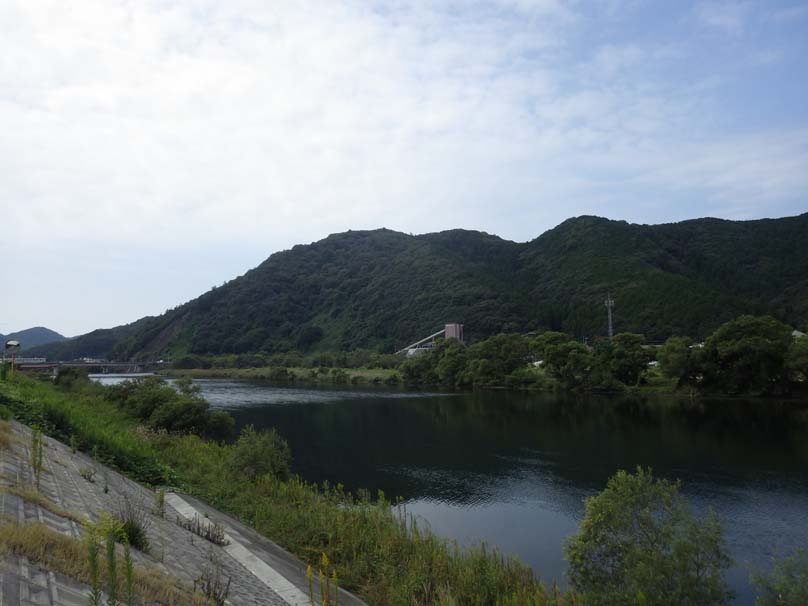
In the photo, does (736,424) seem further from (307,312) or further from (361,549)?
(307,312)

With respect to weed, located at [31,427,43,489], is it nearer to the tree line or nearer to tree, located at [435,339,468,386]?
the tree line

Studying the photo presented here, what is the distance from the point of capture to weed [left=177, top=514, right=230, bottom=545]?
10.7 meters

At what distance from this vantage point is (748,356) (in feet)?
169

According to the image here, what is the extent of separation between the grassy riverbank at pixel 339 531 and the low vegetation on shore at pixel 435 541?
33 mm

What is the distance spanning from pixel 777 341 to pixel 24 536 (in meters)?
59.6

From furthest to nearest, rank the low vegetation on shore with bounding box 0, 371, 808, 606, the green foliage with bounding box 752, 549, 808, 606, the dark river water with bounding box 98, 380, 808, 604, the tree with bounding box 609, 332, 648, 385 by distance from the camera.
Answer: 1. the tree with bounding box 609, 332, 648, 385
2. the dark river water with bounding box 98, 380, 808, 604
3. the low vegetation on shore with bounding box 0, 371, 808, 606
4. the green foliage with bounding box 752, 549, 808, 606

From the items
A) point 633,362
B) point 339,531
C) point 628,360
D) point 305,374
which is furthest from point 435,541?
point 305,374

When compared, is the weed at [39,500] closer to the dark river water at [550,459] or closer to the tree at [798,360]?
the dark river water at [550,459]

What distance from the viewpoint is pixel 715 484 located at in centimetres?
2414

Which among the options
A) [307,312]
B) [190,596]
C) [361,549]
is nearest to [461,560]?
[361,549]

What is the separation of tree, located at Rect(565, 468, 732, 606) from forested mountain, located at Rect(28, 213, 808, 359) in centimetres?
8541

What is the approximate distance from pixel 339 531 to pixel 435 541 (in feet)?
7.78

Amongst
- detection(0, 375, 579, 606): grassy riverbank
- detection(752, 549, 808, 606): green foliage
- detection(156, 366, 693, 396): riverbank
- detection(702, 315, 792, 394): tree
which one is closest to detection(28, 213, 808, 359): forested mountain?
detection(156, 366, 693, 396): riverbank

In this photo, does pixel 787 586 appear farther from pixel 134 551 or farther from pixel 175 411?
pixel 175 411
